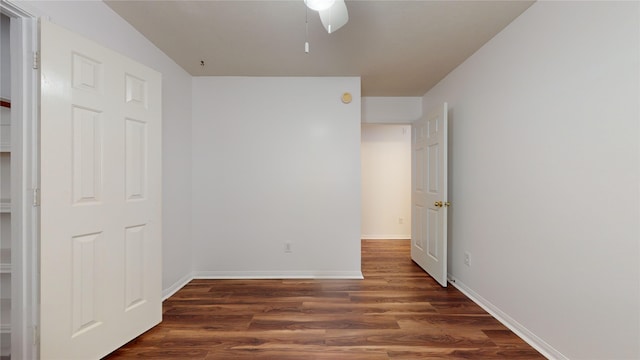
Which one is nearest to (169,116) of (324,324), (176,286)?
(176,286)

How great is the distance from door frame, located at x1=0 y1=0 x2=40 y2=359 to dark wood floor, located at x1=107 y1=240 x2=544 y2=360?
56cm

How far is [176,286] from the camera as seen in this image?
2.84 metres

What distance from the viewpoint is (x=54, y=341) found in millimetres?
1510

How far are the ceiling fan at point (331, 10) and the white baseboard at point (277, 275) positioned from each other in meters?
2.55

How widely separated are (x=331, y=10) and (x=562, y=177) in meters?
1.73

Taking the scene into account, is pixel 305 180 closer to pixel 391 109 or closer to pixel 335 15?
pixel 391 109

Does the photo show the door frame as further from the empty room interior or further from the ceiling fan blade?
the ceiling fan blade

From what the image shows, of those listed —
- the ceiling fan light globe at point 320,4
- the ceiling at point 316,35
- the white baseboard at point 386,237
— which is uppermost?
the ceiling at point 316,35

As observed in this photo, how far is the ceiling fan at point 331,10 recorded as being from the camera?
1482 millimetres

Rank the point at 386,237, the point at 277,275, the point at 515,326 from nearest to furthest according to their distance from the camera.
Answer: the point at 515,326 < the point at 277,275 < the point at 386,237

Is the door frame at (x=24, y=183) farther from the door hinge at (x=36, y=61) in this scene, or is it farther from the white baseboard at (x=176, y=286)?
the white baseboard at (x=176, y=286)

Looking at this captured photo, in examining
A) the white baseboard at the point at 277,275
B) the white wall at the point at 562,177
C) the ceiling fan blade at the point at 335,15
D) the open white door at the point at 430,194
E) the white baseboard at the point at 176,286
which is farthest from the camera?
the white baseboard at the point at 277,275

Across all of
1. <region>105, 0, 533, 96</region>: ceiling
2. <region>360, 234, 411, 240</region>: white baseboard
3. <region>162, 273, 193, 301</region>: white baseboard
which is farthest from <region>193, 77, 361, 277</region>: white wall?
<region>360, 234, 411, 240</region>: white baseboard

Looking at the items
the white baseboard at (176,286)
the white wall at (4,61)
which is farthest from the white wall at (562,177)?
the white wall at (4,61)
